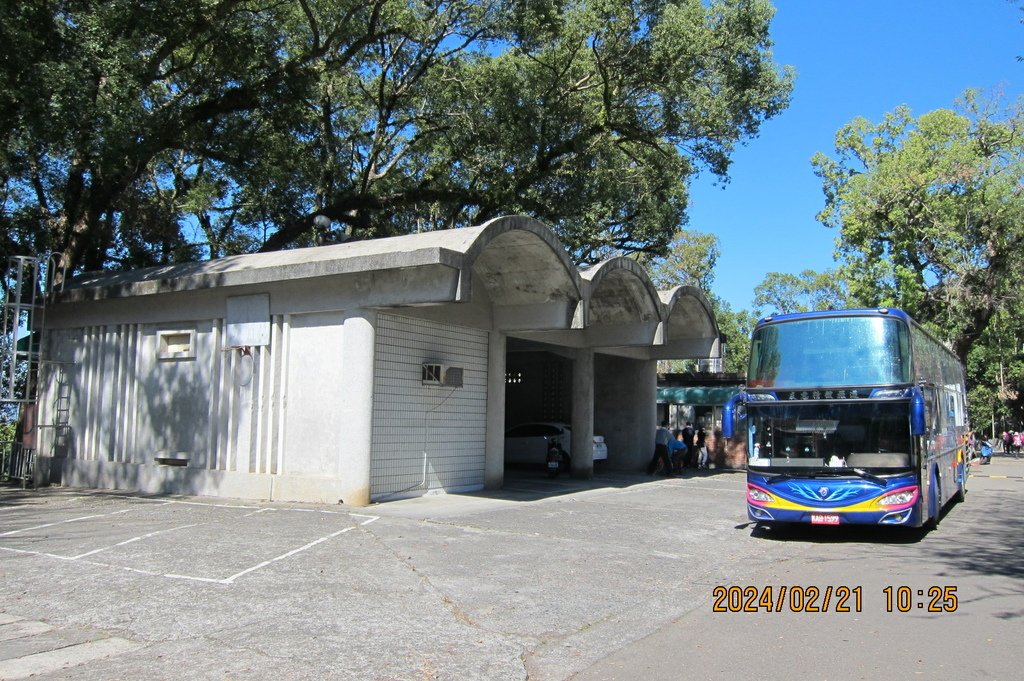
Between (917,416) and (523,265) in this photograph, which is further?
(523,265)

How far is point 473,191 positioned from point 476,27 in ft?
15.6

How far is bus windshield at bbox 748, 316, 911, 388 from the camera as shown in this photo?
38.5 ft

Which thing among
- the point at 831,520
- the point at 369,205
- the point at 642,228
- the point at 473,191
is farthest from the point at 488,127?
the point at 831,520

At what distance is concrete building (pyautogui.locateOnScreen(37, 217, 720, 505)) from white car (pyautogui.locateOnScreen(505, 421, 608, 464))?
15.7 feet

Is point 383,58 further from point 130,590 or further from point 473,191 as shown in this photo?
point 130,590

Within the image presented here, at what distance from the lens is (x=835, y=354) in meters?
12.0

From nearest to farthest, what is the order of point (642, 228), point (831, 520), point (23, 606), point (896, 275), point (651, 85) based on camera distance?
point (23, 606)
point (831, 520)
point (651, 85)
point (642, 228)
point (896, 275)

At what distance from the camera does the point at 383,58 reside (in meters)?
23.8

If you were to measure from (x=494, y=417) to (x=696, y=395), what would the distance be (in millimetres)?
14258

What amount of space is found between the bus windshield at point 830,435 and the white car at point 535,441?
1148 cm

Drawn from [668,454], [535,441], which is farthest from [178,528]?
[668,454]

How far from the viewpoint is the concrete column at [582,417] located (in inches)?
858

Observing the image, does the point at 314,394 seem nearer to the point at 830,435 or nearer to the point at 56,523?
the point at 56,523

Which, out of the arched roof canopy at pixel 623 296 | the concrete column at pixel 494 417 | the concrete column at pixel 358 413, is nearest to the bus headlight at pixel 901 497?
the arched roof canopy at pixel 623 296
